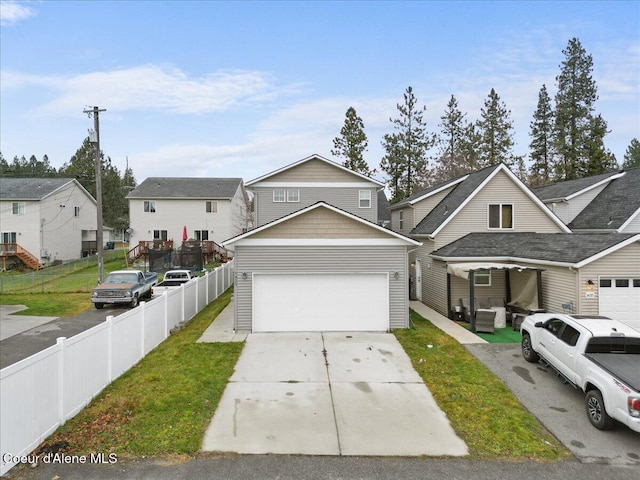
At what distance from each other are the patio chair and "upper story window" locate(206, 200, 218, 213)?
30904 mm

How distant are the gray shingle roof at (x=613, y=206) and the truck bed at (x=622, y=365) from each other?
15.8 meters

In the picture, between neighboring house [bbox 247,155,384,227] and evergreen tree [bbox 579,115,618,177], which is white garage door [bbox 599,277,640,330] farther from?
evergreen tree [bbox 579,115,618,177]

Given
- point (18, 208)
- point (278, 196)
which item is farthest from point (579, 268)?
point (18, 208)

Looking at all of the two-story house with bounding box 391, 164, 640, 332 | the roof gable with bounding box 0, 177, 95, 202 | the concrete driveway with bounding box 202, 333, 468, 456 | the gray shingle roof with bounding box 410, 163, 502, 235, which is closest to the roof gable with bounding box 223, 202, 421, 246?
the concrete driveway with bounding box 202, 333, 468, 456

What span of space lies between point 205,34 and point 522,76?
18056mm

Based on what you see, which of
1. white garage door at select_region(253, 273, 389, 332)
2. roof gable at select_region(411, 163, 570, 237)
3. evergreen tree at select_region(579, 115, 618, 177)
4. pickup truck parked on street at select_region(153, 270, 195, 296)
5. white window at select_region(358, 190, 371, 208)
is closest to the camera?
white garage door at select_region(253, 273, 389, 332)

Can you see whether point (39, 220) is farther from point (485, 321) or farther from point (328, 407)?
point (485, 321)

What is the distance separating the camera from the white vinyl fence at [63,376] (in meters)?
5.36

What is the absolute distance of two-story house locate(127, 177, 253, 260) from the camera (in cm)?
3838

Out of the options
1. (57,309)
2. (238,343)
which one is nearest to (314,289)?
(238,343)

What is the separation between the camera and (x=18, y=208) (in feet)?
114

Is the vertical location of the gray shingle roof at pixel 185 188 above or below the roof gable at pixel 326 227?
above

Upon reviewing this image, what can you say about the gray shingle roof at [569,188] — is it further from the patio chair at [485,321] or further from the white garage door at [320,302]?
the white garage door at [320,302]

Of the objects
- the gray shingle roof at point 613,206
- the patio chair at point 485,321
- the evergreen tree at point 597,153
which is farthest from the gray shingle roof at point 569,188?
the evergreen tree at point 597,153
